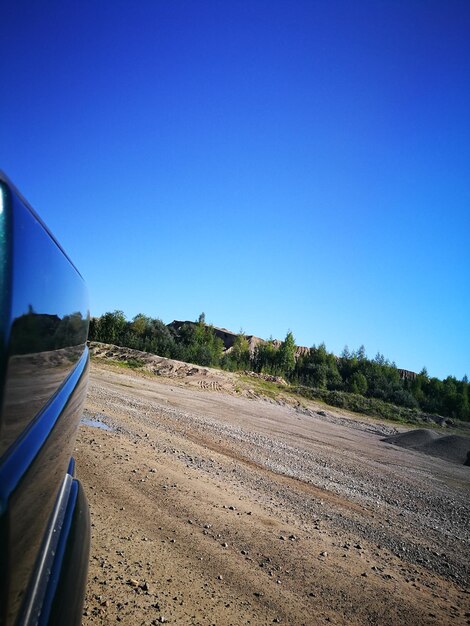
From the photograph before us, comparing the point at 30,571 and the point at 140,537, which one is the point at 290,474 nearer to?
the point at 140,537

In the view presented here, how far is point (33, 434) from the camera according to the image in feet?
2.92

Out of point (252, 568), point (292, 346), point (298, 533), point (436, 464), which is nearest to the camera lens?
point (252, 568)

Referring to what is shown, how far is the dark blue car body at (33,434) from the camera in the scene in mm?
714

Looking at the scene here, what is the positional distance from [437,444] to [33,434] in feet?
76.3

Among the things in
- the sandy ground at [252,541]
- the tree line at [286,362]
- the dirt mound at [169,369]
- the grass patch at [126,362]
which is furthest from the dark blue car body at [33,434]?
the tree line at [286,362]

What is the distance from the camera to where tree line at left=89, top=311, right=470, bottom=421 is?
4369 cm

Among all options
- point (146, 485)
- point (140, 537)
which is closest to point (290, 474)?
point (146, 485)

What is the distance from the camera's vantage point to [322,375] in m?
60.5

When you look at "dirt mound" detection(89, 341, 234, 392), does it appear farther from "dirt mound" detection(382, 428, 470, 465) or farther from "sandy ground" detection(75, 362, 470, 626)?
"sandy ground" detection(75, 362, 470, 626)

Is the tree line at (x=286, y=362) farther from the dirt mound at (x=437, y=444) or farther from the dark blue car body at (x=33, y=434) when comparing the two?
the dark blue car body at (x=33, y=434)

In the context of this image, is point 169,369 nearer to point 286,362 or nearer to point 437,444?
point 437,444

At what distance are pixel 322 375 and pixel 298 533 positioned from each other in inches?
2283

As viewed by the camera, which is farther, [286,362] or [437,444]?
[286,362]

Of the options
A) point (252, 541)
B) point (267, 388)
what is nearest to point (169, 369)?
point (267, 388)
